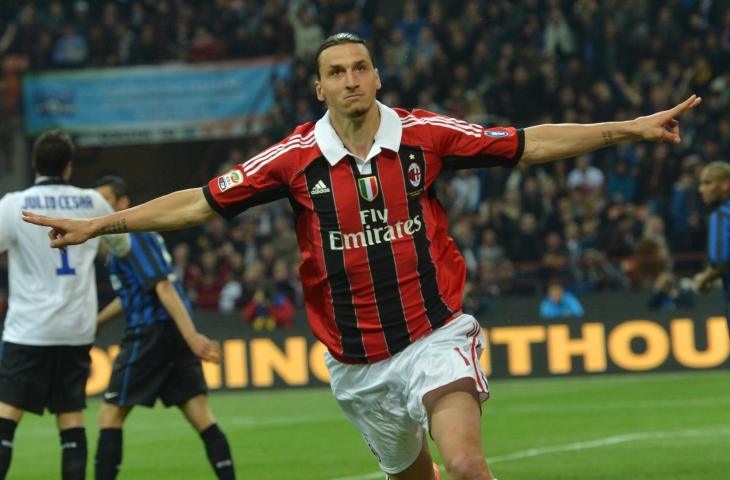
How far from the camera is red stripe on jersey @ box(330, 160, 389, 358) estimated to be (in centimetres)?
579

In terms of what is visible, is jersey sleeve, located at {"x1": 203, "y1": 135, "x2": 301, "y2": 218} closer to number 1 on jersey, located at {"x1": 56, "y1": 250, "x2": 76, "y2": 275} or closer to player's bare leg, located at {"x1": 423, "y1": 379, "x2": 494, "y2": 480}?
player's bare leg, located at {"x1": 423, "y1": 379, "x2": 494, "y2": 480}

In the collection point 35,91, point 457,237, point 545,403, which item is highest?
point 35,91

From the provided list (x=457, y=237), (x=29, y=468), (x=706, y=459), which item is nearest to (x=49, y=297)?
(x=29, y=468)

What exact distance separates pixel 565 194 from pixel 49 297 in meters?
13.8

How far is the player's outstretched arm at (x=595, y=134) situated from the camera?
5.59 metres

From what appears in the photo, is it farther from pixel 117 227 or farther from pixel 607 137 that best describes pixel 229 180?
pixel 607 137

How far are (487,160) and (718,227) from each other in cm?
490

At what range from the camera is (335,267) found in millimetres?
5891

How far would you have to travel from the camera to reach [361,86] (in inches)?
226

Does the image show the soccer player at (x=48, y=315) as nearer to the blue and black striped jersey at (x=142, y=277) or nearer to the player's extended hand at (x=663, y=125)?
the blue and black striped jersey at (x=142, y=277)

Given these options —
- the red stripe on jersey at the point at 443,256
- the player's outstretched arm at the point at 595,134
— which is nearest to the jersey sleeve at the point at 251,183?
the red stripe on jersey at the point at 443,256

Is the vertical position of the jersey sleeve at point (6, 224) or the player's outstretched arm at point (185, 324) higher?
the jersey sleeve at point (6, 224)

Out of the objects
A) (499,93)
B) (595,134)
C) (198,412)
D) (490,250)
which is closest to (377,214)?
(595,134)

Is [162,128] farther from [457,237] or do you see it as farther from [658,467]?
[658,467]
